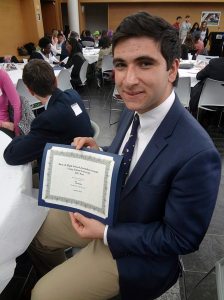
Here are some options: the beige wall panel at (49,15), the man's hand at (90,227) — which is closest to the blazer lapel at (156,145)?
the man's hand at (90,227)

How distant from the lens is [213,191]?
0.86 meters

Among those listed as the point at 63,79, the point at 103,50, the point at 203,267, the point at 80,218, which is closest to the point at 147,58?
the point at 80,218

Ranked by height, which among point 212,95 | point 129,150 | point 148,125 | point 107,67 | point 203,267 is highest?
point 148,125

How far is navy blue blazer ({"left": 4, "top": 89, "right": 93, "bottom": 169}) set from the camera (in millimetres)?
1353

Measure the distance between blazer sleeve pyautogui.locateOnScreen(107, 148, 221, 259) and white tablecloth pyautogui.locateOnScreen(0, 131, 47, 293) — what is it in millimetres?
368

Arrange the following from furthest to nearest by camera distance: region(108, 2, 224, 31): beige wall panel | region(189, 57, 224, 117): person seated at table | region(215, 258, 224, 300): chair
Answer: region(108, 2, 224, 31): beige wall panel → region(189, 57, 224, 117): person seated at table → region(215, 258, 224, 300): chair

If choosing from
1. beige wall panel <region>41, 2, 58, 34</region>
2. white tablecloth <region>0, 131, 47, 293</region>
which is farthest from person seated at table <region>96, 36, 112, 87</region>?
beige wall panel <region>41, 2, 58, 34</region>

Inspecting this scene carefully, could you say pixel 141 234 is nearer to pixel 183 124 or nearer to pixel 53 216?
pixel 183 124

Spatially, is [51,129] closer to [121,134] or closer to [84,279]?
[121,134]

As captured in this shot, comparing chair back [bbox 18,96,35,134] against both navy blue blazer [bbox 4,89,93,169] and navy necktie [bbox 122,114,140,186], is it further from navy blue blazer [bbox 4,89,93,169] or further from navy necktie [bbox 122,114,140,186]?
navy necktie [bbox 122,114,140,186]

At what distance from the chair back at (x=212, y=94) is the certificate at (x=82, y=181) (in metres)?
2.60

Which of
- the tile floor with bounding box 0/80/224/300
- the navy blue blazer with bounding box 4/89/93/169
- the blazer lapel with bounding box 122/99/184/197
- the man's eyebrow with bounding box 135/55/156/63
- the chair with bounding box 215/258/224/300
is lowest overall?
the tile floor with bounding box 0/80/224/300

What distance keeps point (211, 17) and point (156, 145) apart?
1333 centimetres

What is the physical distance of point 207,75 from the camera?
10.2 ft
